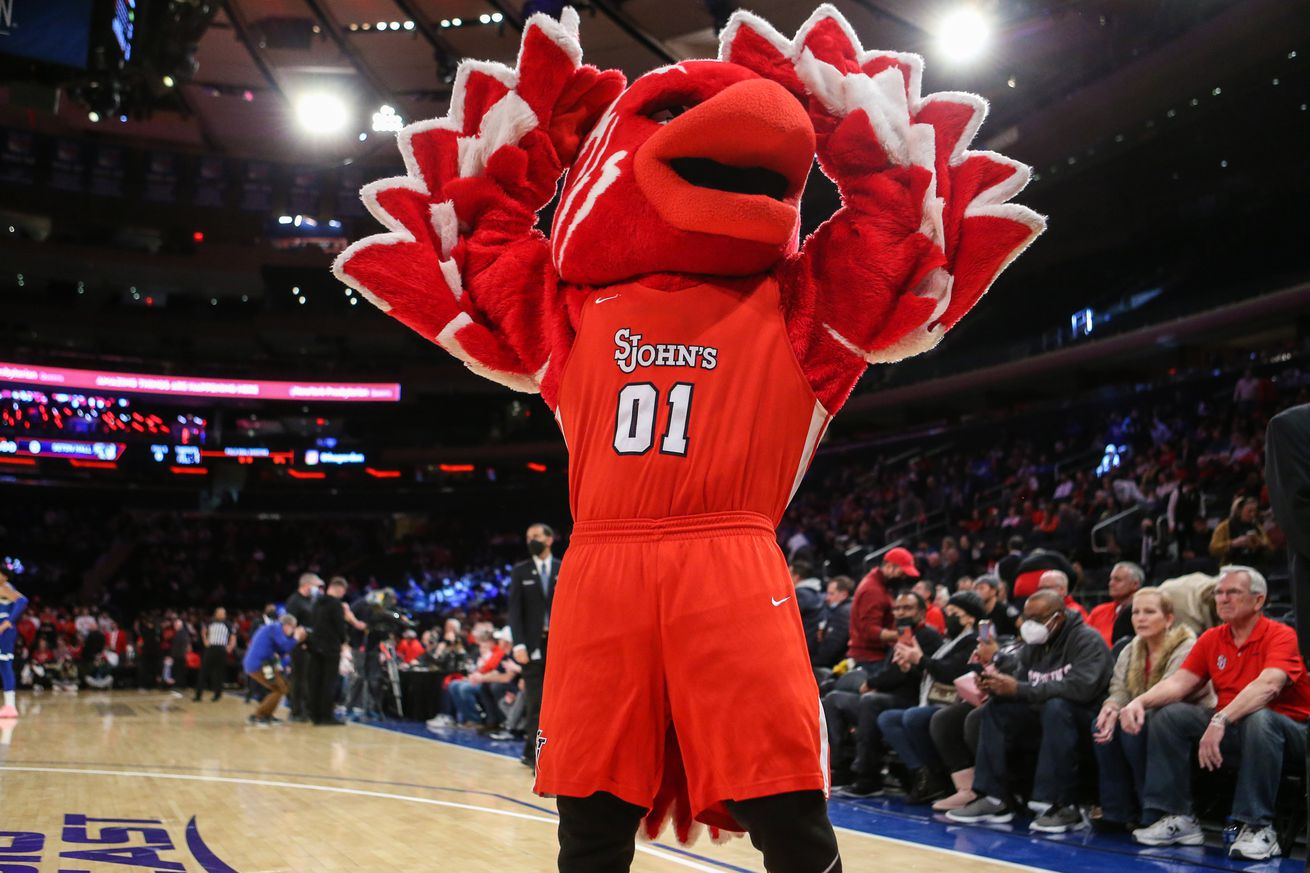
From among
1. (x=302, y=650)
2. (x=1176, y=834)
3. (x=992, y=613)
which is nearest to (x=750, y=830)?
(x=1176, y=834)

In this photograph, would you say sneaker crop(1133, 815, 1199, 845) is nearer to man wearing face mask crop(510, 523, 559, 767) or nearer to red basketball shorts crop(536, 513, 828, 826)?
red basketball shorts crop(536, 513, 828, 826)

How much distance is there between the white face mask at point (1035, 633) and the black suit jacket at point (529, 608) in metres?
3.31

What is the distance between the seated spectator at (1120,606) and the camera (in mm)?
6418

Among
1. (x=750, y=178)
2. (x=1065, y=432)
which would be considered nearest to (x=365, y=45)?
(x=1065, y=432)

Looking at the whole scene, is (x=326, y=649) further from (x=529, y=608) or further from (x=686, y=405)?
(x=686, y=405)

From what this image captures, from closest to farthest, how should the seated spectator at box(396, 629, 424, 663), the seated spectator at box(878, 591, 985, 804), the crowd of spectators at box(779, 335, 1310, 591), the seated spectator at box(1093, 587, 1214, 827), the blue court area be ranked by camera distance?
the blue court area < the seated spectator at box(1093, 587, 1214, 827) < the seated spectator at box(878, 591, 985, 804) < the crowd of spectators at box(779, 335, 1310, 591) < the seated spectator at box(396, 629, 424, 663)

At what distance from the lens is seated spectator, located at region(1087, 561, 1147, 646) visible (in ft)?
21.1

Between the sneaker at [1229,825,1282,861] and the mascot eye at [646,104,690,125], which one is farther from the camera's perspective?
the sneaker at [1229,825,1282,861]

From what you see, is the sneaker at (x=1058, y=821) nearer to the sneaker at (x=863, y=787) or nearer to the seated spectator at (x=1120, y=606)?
the seated spectator at (x=1120, y=606)

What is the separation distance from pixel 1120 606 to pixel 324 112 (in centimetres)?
1453

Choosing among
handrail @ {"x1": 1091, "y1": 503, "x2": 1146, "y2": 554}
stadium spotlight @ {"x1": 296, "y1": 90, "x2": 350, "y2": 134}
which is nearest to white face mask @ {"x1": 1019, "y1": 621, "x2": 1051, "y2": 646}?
handrail @ {"x1": 1091, "y1": 503, "x2": 1146, "y2": 554}

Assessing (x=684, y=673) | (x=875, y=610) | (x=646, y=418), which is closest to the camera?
(x=684, y=673)

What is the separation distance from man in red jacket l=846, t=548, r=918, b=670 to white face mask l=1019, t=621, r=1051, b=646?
56.7 inches

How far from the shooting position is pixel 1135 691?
5.43 m
